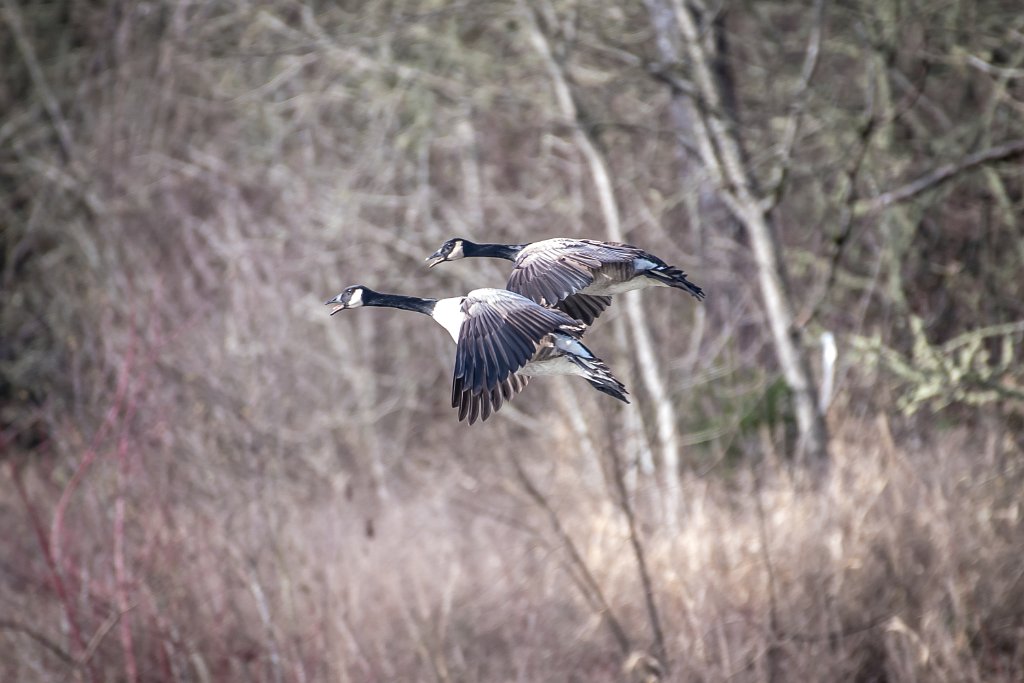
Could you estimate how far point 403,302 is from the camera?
3.75m

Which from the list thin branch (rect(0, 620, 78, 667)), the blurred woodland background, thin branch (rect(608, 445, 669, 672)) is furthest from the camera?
the blurred woodland background

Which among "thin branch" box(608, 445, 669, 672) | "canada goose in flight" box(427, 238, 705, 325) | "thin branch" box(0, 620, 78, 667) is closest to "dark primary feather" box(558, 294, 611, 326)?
"canada goose in flight" box(427, 238, 705, 325)

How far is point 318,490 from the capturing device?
33.2 ft

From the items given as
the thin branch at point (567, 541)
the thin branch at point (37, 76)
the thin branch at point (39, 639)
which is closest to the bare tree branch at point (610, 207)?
the thin branch at point (567, 541)

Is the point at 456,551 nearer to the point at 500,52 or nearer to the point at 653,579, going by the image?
the point at 653,579

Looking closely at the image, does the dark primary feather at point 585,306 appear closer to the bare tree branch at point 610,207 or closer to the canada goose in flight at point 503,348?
the canada goose in flight at point 503,348

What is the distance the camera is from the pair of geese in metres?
3.24

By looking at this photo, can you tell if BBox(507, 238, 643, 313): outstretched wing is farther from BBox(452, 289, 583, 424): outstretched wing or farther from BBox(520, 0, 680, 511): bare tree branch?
BBox(520, 0, 680, 511): bare tree branch

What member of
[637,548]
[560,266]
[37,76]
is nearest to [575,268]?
[560,266]

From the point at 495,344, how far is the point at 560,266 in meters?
0.53

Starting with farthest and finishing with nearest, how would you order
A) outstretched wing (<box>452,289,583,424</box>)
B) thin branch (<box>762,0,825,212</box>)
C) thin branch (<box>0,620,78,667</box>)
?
thin branch (<box>762,0,825,212</box>)
thin branch (<box>0,620,78,667</box>)
outstretched wing (<box>452,289,583,424</box>)

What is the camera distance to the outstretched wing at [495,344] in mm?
3195

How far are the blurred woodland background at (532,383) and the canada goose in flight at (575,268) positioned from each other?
3.77ft

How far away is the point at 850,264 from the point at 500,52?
338 cm
